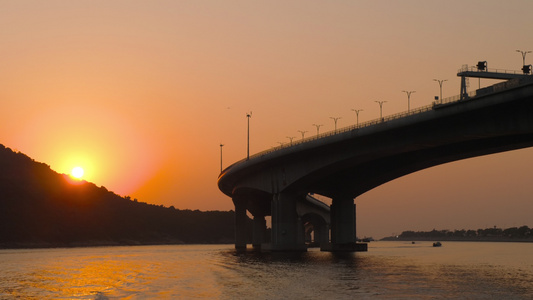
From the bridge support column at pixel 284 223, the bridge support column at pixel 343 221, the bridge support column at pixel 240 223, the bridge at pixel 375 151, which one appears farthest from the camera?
the bridge support column at pixel 240 223

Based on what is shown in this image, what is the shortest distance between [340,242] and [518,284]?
6825cm

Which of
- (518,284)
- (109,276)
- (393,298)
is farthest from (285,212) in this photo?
(393,298)

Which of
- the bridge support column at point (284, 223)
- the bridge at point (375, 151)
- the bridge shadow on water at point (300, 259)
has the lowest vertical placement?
the bridge shadow on water at point (300, 259)

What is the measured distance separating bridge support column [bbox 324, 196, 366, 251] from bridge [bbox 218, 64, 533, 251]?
0.17 metres

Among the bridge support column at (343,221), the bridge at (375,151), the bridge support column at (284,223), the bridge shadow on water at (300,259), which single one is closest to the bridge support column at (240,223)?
the bridge at (375,151)

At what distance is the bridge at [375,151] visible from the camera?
67.6 m

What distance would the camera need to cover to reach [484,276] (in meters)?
60.7

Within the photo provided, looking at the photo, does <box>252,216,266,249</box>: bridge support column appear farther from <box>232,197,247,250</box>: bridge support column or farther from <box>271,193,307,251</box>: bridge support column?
<box>271,193,307,251</box>: bridge support column

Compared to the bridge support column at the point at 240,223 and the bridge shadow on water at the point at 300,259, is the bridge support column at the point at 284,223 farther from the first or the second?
the bridge support column at the point at 240,223

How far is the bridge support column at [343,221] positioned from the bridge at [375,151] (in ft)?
0.54

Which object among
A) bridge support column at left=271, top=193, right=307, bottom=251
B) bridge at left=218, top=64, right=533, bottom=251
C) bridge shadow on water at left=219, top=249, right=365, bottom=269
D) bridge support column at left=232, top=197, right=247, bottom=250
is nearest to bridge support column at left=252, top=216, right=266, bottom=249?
→ bridge support column at left=232, top=197, right=247, bottom=250

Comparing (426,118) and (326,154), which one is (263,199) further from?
(426,118)

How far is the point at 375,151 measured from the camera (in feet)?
286

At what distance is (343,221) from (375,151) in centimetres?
3326
